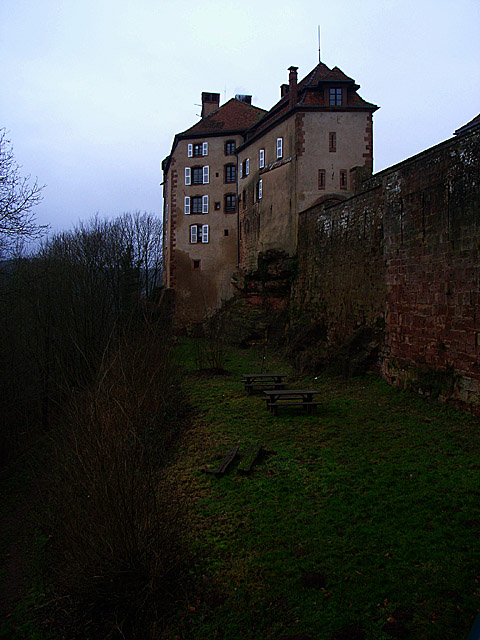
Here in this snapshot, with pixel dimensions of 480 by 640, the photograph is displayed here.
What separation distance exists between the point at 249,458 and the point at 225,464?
1.38 feet

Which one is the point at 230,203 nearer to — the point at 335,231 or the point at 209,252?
the point at 209,252

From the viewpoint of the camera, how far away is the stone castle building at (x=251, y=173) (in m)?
23.2

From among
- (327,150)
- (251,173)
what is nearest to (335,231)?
(327,150)

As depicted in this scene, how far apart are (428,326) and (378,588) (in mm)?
7501

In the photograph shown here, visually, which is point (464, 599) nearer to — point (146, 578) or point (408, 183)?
point (146, 578)

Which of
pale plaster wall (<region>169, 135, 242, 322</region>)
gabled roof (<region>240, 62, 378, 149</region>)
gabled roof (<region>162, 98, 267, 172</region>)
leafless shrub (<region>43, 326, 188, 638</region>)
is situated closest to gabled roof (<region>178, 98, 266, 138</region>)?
gabled roof (<region>162, 98, 267, 172</region>)

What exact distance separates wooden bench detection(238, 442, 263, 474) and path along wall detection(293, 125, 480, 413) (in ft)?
13.6

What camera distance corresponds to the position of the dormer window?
2319 cm

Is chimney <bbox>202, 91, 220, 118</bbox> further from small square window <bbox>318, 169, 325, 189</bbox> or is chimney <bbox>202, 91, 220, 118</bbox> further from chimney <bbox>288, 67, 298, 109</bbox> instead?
small square window <bbox>318, 169, 325, 189</bbox>

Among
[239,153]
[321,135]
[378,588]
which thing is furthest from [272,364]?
[239,153]

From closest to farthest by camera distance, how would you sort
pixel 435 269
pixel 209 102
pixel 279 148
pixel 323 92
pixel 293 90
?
pixel 435 269
pixel 323 92
pixel 293 90
pixel 279 148
pixel 209 102

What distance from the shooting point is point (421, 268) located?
11.7m

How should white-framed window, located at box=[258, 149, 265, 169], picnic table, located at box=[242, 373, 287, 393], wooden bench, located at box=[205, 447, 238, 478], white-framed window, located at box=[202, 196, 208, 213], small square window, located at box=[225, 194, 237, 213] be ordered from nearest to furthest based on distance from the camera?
wooden bench, located at box=[205, 447, 238, 478] < picnic table, located at box=[242, 373, 287, 393] < white-framed window, located at box=[258, 149, 265, 169] < small square window, located at box=[225, 194, 237, 213] < white-framed window, located at box=[202, 196, 208, 213]

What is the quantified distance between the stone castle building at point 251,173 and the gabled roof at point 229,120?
2.7 inches
